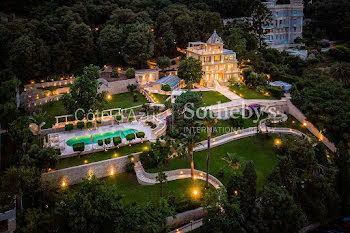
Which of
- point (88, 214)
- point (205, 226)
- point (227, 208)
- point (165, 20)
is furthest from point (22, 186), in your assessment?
point (165, 20)

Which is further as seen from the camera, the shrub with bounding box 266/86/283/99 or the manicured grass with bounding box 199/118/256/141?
the shrub with bounding box 266/86/283/99

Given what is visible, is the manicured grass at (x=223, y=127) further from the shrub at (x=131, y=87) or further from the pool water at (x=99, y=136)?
the shrub at (x=131, y=87)

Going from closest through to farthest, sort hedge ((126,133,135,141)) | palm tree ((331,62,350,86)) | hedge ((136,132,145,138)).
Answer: hedge ((126,133,135,141)) < hedge ((136,132,145,138)) < palm tree ((331,62,350,86))

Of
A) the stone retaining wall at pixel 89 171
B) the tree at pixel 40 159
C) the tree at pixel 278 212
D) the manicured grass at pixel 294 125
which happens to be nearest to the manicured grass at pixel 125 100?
the stone retaining wall at pixel 89 171

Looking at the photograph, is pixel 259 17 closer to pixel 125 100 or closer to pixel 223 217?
pixel 125 100

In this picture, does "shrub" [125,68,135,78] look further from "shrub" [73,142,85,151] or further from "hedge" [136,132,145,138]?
"shrub" [73,142,85,151]

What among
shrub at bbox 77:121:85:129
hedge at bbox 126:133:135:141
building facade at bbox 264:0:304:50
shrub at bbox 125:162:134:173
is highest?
building facade at bbox 264:0:304:50

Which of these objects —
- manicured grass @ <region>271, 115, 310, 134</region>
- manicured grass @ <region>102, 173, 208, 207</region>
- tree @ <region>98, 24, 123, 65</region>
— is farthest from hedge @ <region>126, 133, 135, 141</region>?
tree @ <region>98, 24, 123, 65</region>
